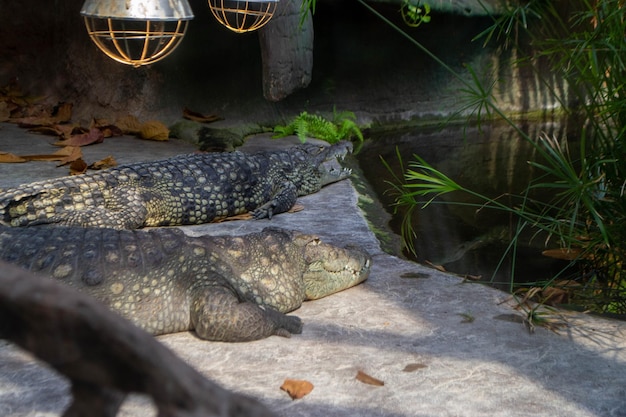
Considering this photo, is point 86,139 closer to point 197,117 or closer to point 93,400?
point 197,117

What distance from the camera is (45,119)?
782 centimetres

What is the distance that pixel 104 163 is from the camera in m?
6.21

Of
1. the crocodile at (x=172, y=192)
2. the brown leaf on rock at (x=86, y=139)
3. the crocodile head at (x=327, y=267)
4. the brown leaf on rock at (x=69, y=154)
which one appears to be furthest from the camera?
the brown leaf on rock at (x=86, y=139)

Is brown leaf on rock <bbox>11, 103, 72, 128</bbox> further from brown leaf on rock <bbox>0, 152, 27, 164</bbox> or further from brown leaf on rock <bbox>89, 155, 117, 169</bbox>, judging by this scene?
brown leaf on rock <bbox>89, 155, 117, 169</bbox>

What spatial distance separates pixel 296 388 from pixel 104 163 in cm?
399

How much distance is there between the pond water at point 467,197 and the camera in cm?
515

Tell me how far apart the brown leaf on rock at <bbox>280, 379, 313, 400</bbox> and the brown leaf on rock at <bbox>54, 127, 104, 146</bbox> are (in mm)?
4936

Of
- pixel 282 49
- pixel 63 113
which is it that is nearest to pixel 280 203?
pixel 282 49

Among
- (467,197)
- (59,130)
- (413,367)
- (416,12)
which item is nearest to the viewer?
(413,367)

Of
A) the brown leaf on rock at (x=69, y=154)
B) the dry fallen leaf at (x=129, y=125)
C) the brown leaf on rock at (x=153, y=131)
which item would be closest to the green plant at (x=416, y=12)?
the brown leaf on rock at (x=153, y=131)

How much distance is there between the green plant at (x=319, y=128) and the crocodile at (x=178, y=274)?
4412 millimetres

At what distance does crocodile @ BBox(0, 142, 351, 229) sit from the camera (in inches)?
187

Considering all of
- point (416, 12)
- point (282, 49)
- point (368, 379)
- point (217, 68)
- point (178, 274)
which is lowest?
point (368, 379)

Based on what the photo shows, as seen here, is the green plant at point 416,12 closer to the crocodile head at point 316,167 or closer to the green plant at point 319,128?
the green plant at point 319,128
